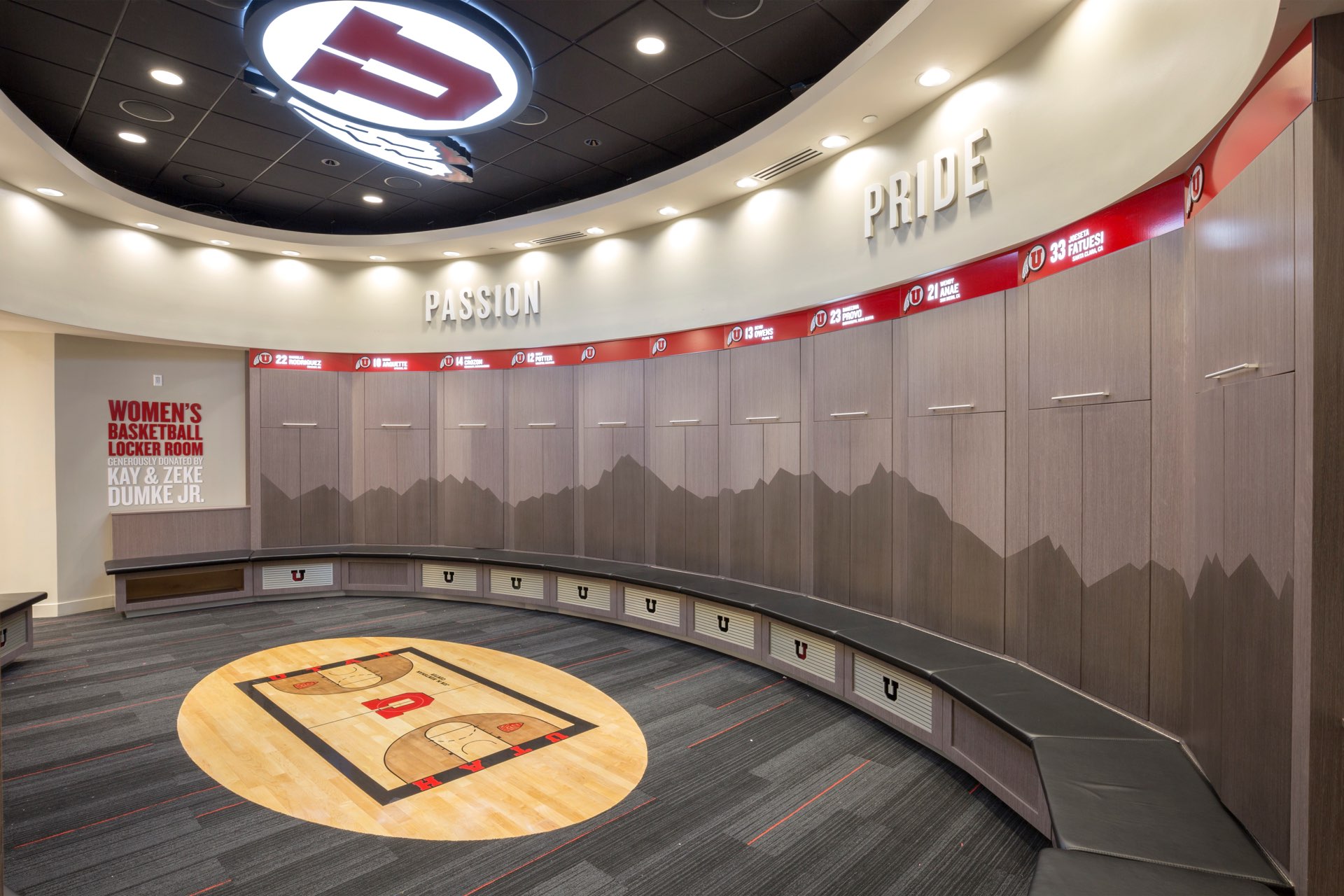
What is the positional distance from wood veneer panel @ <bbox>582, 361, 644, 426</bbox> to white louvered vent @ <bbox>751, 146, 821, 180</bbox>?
2.05 meters

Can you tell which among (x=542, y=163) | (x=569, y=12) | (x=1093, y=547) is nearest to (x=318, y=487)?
(x=542, y=163)

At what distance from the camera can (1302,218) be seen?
5.52 feet

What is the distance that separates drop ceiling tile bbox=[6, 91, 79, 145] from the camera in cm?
459

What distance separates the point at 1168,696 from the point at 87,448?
8985 millimetres

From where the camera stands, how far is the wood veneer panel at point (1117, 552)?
275cm

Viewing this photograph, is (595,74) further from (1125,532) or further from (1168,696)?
(1168,696)

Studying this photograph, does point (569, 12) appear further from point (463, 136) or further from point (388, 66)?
point (463, 136)

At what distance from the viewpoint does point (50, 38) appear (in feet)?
12.6

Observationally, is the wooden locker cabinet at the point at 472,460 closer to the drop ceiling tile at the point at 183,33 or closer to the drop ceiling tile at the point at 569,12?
the drop ceiling tile at the point at 183,33

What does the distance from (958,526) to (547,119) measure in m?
3.92

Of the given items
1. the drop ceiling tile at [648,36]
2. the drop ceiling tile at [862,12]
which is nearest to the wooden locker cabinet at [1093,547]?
the drop ceiling tile at [862,12]

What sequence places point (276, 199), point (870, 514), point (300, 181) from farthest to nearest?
point (276, 199) < point (300, 181) < point (870, 514)

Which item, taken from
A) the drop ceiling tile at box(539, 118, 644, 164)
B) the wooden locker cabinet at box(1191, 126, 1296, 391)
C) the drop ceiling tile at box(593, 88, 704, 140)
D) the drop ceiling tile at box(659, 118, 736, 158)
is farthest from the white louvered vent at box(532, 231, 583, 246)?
the wooden locker cabinet at box(1191, 126, 1296, 391)

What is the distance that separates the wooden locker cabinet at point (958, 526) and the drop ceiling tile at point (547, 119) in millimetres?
3189
